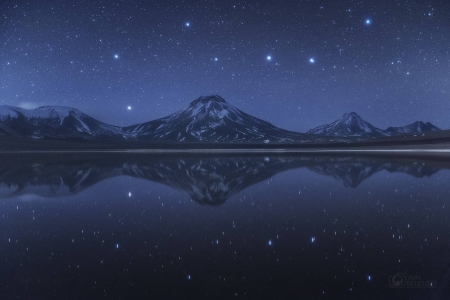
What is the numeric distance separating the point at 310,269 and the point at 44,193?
1542cm

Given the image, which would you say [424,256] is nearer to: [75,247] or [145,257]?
[145,257]

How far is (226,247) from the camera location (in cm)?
826

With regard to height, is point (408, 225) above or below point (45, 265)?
above

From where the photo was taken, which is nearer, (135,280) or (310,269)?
(135,280)

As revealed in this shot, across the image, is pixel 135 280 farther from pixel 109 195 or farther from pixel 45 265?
pixel 109 195

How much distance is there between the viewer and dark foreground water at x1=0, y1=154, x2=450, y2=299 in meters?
5.94

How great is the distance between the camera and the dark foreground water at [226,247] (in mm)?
5941

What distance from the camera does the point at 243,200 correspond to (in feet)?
48.6

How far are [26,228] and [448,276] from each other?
37.5ft

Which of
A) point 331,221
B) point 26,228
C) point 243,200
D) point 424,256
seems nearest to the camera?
point 424,256

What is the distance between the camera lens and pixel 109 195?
53.5 feet

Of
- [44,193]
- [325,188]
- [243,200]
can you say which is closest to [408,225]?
[243,200]

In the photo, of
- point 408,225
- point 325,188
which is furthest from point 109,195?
point 408,225

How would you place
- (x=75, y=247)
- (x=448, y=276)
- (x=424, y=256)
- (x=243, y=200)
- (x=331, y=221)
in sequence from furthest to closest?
1. (x=243, y=200)
2. (x=331, y=221)
3. (x=75, y=247)
4. (x=424, y=256)
5. (x=448, y=276)
